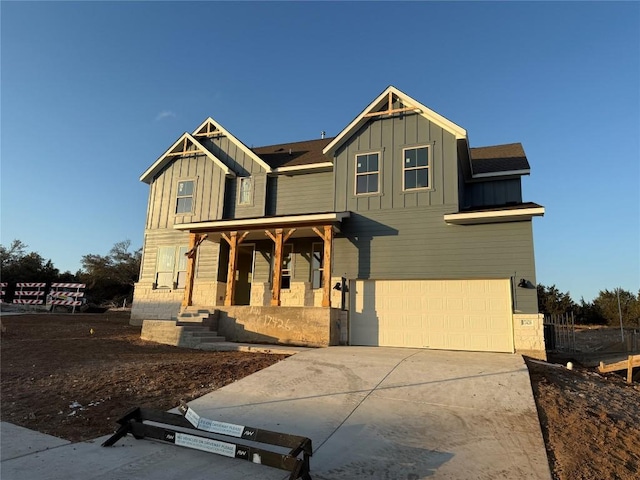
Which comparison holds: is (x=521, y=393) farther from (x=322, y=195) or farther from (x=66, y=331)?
(x=66, y=331)

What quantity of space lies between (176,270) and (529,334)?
13.0 metres

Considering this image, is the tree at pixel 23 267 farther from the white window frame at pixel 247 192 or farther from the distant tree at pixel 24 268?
the white window frame at pixel 247 192

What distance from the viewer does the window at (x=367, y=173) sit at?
48.9 feet

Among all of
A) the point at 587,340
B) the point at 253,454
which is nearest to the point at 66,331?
the point at 253,454

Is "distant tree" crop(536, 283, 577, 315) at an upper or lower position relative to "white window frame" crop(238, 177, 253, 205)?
lower

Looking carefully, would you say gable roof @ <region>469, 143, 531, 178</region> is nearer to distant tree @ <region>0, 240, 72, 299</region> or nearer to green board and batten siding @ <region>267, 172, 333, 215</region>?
green board and batten siding @ <region>267, 172, 333, 215</region>

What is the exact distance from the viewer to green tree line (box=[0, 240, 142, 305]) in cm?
3509

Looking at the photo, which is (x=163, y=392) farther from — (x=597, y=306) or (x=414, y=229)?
(x=597, y=306)

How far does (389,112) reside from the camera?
14969mm

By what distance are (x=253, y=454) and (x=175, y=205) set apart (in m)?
15.1

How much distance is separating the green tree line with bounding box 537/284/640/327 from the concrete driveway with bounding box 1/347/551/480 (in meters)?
26.1

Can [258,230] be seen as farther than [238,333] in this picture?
Yes

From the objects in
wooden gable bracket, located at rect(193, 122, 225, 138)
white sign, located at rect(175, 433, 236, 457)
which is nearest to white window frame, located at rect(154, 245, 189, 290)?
wooden gable bracket, located at rect(193, 122, 225, 138)

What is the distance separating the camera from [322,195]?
16188 mm
